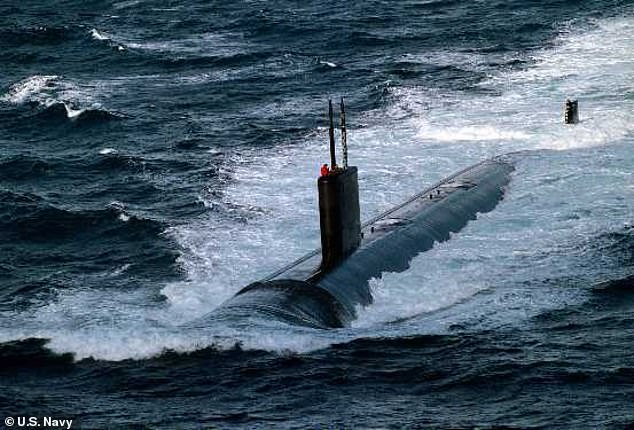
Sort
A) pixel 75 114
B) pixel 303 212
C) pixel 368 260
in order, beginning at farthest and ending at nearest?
pixel 75 114
pixel 303 212
pixel 368 260

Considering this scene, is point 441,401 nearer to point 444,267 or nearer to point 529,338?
point 529,338

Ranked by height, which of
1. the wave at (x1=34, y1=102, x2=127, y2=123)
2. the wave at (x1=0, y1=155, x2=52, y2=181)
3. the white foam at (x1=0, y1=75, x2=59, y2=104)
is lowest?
the wave at (x1=0, y1=155, x2=52, y2=181)

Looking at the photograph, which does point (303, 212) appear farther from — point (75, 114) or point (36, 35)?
point (36, 35)

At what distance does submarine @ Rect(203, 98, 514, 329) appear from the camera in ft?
78.7

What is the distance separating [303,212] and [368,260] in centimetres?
781

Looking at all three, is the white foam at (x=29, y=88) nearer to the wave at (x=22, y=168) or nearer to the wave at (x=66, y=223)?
the wave at (x=22, y=168)

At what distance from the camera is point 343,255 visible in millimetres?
26844

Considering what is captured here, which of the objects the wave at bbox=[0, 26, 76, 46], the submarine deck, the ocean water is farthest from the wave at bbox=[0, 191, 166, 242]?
the wave at bbox=[0, 26, 76, 46]

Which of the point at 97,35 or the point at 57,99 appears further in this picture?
the point at 97,35

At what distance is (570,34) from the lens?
189ft

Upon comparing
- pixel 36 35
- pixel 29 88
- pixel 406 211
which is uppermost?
pixel 36 35

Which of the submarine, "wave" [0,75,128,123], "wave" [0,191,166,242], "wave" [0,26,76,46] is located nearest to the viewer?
the submarine

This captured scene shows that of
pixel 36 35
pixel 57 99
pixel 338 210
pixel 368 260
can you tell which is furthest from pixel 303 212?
pixel 36 35

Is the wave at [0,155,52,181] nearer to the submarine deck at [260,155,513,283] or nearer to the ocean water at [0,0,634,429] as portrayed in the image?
the ocean water at [0,0,634,429]
